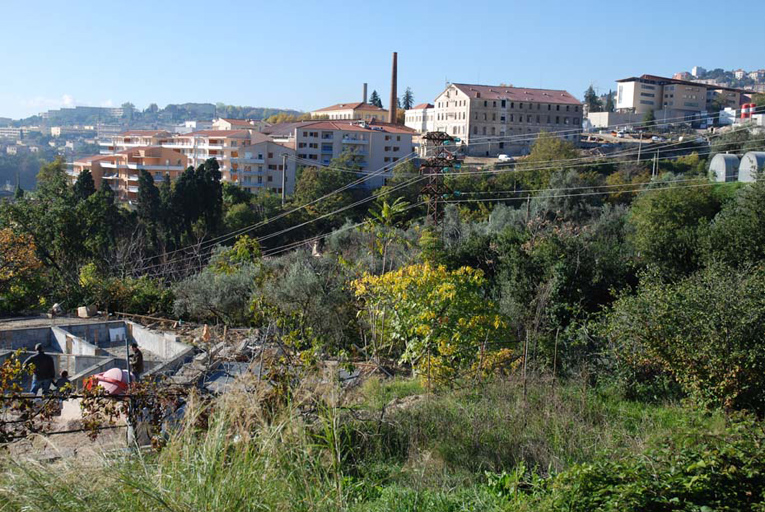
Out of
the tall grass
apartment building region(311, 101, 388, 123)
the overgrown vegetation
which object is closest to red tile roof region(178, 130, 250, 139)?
apartment building region(311, 101, 388, 123)

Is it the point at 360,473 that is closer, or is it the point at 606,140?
the point at 360,473

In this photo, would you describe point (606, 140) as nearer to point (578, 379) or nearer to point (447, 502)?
point (578, 379)

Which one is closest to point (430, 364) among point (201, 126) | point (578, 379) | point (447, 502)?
point (578, 379)

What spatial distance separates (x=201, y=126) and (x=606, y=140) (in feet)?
225

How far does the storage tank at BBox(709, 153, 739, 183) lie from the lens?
30.2 meters

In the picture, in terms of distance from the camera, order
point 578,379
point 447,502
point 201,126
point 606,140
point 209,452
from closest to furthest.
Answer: point 209,452 < point 447,502 < point 578,379 < point 606,140 < point 201,126

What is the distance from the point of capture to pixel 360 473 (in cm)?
482

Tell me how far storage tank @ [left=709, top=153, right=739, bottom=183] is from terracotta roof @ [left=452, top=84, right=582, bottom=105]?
3500 centimetres

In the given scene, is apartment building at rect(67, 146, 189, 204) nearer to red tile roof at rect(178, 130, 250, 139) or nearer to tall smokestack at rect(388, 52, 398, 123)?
red tile roof at rect(178, 130, 250, 139)

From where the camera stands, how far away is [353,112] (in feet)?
250

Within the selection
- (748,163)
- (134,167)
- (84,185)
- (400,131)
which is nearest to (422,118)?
(400,131)

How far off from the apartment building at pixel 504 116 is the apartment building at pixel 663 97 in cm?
1563

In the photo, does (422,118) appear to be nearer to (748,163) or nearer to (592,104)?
(592,104)

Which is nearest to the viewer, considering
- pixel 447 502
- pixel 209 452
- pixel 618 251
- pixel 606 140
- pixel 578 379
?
pixel 209 452
